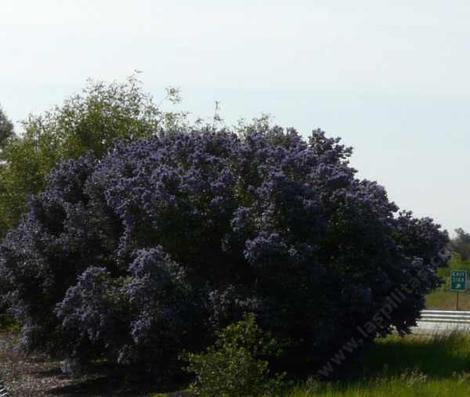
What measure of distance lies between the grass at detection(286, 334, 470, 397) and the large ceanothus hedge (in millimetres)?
719

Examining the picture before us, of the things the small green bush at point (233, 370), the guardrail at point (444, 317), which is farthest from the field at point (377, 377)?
the guardrail at point (444, 317)

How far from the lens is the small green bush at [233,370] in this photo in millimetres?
Result: 14180

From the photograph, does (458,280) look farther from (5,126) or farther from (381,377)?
(5,126)

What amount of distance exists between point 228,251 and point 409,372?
132 inches

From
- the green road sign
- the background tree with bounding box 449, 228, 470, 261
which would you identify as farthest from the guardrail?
the background tree with bounding box 449, 228, 470, 261

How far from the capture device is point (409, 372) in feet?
52.9

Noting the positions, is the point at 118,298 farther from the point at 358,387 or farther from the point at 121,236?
the point at 358,387

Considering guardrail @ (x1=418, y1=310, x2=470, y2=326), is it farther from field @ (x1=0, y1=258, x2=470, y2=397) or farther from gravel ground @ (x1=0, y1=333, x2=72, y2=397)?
gravel ground @ (x1=0, y1=333, x2=72, y2=397)

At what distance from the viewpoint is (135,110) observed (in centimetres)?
3016

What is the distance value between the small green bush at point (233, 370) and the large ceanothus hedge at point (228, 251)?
1137mm

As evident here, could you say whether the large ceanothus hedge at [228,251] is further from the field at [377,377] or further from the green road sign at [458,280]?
the green road sign at [458,280]

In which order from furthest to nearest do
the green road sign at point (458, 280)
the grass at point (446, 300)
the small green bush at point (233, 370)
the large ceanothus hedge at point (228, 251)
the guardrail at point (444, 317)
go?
the grass at point (446, 300), the green road sign at point (458, 280), the guardrail at point (444, 317), the large ceanothus hedge at point (228, 251), the small green bush at point (233, 370)

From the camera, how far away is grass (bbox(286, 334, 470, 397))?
13.9 metres

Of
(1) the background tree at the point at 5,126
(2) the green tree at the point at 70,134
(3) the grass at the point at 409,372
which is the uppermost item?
(1) the background tree at the point at 5,126
